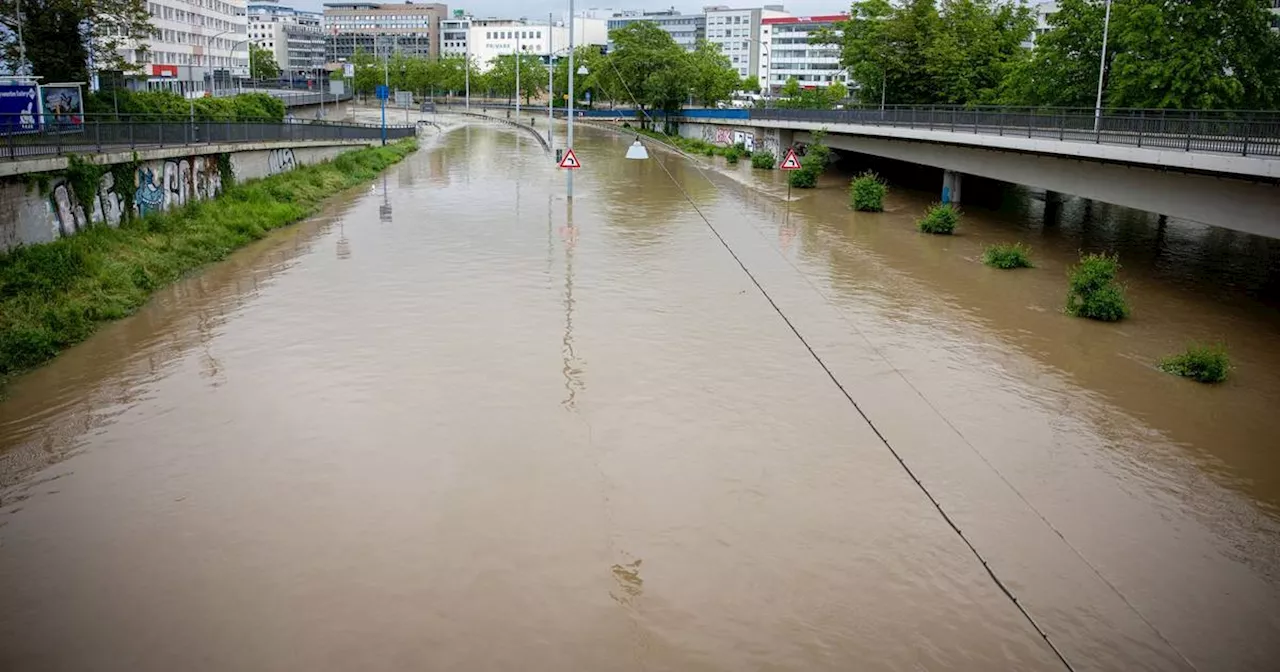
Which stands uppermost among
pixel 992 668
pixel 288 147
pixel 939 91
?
pixel 939 91

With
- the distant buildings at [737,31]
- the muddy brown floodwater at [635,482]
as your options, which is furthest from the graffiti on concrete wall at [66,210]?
the distant buildings at [737,31]

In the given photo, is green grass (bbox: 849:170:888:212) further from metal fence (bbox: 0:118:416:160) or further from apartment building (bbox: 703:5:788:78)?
apartment building (bbox: 703:5:788:78)

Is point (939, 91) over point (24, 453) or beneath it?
over

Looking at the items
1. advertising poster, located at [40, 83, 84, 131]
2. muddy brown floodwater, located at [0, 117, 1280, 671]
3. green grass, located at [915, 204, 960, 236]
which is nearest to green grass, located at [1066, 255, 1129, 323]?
muddy brown floodwater, located at [0, 117, 1280, 671]

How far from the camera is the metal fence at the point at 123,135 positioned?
64.3 ft

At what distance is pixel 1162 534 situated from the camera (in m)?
10.8

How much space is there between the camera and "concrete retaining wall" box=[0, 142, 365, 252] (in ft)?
61.3

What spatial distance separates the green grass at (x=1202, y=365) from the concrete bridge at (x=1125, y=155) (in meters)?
4.71

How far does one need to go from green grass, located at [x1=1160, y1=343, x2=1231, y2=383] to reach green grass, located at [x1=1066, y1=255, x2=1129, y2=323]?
10.5 feet

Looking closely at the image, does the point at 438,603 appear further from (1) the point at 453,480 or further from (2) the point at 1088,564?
(2) the point at 1088,564

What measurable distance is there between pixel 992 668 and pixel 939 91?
54796 mm

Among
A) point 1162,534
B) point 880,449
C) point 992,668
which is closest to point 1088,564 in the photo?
point 1162,534

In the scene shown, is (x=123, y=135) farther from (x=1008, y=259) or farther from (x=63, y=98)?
→ (x=1008, y=259)

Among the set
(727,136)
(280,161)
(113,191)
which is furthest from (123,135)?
(727,136)
